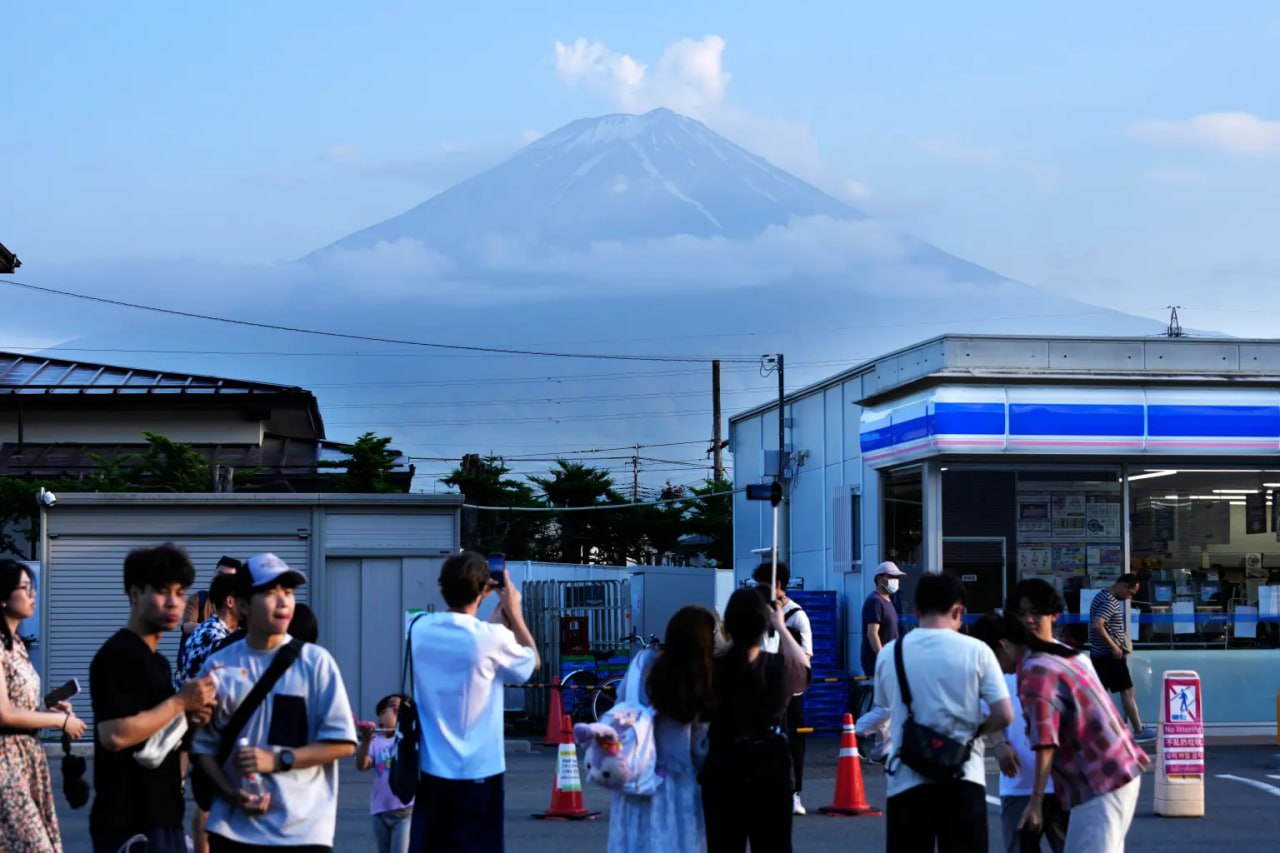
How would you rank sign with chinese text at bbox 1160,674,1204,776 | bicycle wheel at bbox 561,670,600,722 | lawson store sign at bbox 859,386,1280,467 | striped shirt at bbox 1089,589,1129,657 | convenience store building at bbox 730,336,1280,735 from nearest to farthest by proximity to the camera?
1. sign with chinese text at bbox 1160,674,1204,776
2. striped shirt at bbox 1089,589,1129,657
3. lawson store sign at bbox 859,386,1280,467
4. convenience store building at bbox 730,336,1280,735
5. bicycle wheel at bbox 561,670,600,722

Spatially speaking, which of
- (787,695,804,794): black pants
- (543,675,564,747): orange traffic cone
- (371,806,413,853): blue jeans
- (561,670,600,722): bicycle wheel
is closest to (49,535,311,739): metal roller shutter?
(543,675,564,747): orange traffic cone

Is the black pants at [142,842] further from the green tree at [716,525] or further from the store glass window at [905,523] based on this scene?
the green tree at [716,525]

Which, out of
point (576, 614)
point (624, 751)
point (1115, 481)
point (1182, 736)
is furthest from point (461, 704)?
point (576, 614)

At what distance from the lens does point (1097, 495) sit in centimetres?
2003

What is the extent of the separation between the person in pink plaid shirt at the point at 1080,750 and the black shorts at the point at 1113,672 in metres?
9.91

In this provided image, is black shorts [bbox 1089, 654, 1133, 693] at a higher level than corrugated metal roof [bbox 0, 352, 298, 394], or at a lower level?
lower

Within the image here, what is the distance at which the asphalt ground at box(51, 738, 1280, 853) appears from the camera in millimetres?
11695

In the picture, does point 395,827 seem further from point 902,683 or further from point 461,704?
point 902,683

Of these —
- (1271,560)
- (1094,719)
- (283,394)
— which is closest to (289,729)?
(1094,719)

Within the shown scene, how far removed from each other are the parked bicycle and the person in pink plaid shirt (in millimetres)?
14842

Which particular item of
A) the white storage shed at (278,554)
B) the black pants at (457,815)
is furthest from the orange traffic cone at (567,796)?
the white storage shed at (278,554)

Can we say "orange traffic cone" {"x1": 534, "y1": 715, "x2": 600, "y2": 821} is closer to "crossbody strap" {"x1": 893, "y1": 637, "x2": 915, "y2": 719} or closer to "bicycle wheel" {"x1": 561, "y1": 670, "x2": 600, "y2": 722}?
"crossbody strap" {"x1": 893, "y1": 637, "x2": 915, "y2": 719}

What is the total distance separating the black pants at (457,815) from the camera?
732 centimetres

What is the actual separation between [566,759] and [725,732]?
6.23 m
